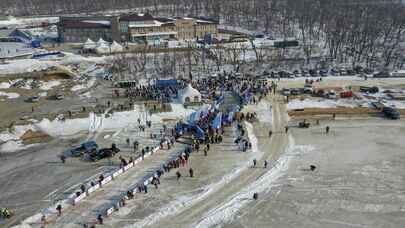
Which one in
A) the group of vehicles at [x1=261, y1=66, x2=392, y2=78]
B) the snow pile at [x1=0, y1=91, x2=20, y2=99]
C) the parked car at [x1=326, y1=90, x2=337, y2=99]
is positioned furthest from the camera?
the group of vehicles at [x1=261, y1=66, x2=392, y2=78]

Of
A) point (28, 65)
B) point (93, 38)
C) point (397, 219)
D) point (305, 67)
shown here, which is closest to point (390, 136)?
point (397, 219)

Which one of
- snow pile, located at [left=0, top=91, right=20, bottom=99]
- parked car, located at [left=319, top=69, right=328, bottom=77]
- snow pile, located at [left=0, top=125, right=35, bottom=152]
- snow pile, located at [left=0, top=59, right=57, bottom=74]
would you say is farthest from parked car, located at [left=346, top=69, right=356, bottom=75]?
snow pile, located at [left=0, top=59, right=57, bottom=74]

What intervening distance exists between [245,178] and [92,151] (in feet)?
31.7

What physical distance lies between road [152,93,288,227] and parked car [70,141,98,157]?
941 cm

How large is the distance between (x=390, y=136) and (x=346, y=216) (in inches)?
448

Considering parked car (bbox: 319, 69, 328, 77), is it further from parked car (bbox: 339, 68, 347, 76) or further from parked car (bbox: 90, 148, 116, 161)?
parked car (bbox: 90, 148, 116, 161)

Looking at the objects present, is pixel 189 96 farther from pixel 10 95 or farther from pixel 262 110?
pixel 10 95

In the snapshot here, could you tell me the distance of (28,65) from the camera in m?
52.7

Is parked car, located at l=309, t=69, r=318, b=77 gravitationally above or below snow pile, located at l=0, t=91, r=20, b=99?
above

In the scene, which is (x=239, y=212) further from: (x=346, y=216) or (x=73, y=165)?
(x=73, y=165)

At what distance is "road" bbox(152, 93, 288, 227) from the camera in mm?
19234

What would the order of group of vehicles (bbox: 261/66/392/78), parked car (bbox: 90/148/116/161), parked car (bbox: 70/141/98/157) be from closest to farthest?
parked car (bbox: 90/148/116/161) → parked car (bbox: 70/141/98/157) → group of vehicles (bbox: 261/66/392/78)

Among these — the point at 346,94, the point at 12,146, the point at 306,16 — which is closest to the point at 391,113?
the point at 346,94

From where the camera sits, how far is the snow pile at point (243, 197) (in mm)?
19219
